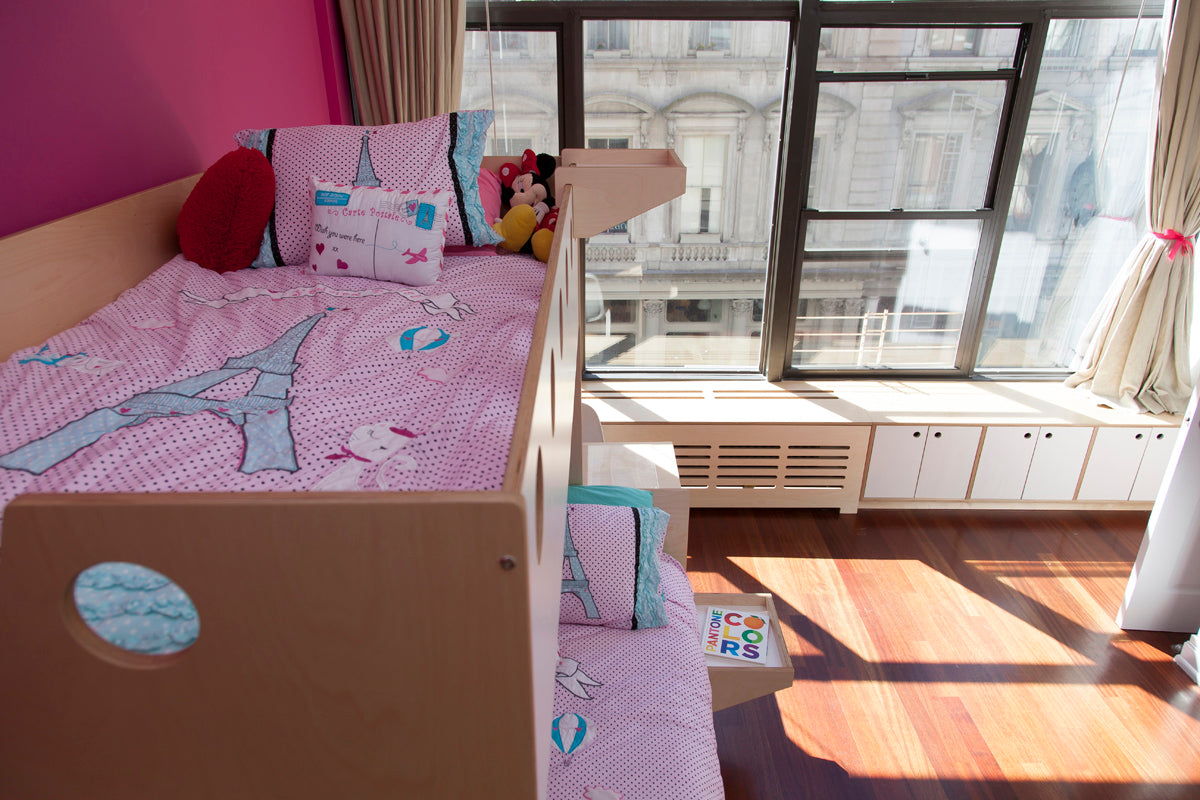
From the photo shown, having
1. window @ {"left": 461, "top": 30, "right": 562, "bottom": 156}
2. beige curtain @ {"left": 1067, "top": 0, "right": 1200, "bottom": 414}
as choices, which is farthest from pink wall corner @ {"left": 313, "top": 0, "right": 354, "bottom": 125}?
beige curtain @ {"left": 1067, "top": 0, "right": 1200, "bottom": 414}

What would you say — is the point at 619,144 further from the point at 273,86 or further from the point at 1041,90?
the point at 1041,90

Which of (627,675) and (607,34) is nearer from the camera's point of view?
(627,675)

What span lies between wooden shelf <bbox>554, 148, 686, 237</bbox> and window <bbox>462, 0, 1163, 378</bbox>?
46.4 inches

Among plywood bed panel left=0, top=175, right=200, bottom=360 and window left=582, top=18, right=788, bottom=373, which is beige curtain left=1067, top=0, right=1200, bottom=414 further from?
plywood bed panel left=0, top=175, right=200, bottom=360

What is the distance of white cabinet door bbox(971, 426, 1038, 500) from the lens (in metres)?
2.82

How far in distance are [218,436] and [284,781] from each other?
1.39ft

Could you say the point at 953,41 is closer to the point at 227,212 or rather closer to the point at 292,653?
the point at 227,212

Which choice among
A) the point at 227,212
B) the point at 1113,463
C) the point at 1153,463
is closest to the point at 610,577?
the point at 227,212

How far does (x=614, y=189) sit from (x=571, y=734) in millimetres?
1240

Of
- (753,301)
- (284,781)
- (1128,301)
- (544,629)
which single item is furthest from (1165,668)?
(284,781)

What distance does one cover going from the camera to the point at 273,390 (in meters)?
1.00

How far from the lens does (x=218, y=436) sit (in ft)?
2.86

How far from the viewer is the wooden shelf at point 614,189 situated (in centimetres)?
175

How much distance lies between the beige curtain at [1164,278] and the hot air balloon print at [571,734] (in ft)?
8.87
